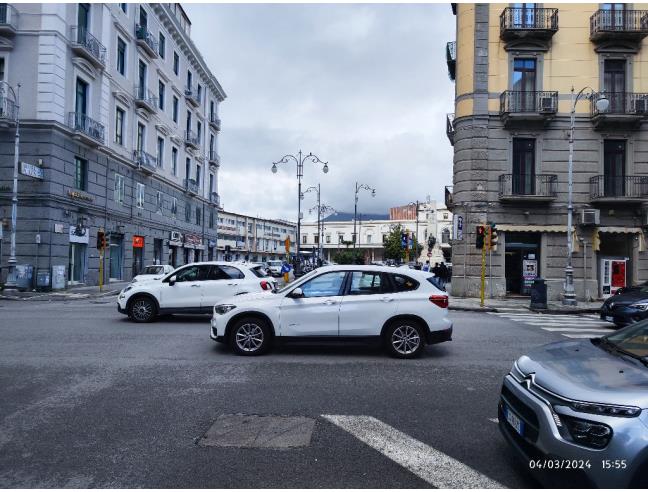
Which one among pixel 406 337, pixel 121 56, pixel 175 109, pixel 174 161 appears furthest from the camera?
pixel 174 161

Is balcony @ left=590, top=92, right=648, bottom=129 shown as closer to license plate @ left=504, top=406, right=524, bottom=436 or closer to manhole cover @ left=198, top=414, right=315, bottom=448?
license plate @ left=504, top=406, right=524, bottom=436

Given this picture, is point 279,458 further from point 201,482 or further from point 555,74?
point 555,74

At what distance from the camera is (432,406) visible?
5.46m

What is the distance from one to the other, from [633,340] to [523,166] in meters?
19.8

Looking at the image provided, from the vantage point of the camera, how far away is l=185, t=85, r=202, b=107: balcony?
40.0 m

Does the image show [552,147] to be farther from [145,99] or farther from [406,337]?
[145,99]

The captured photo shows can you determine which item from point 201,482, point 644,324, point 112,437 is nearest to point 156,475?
point 201,482

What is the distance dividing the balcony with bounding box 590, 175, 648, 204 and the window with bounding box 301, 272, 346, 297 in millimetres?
18444

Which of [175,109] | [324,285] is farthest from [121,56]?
[324,285]

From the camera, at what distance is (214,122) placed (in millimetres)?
48531

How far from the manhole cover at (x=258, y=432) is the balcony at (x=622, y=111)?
22602 millimetres

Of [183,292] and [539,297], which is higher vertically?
[183,292]

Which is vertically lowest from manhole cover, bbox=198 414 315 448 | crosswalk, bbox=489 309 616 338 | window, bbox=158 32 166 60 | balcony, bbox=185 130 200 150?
crosswalk, bbox=489 309 616 338

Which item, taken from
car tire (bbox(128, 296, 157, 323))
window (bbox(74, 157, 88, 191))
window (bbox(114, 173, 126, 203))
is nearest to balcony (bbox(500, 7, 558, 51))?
car tire (bbox(128, 296, 157, 323))
